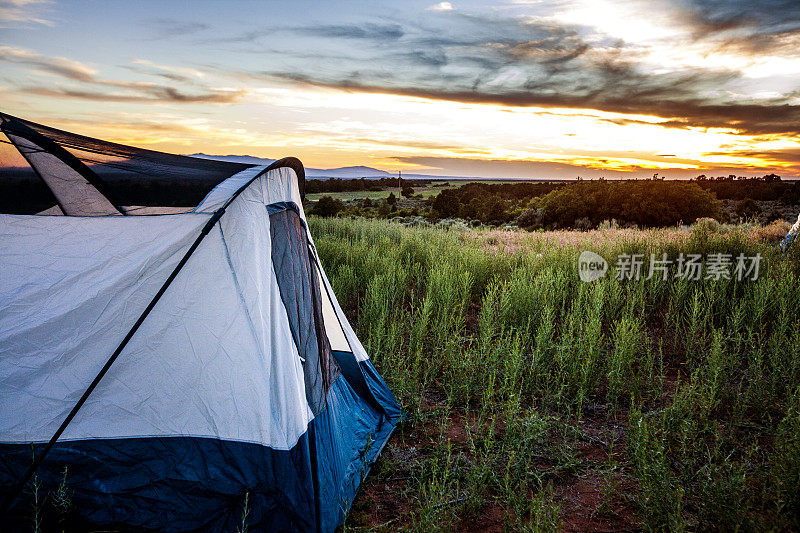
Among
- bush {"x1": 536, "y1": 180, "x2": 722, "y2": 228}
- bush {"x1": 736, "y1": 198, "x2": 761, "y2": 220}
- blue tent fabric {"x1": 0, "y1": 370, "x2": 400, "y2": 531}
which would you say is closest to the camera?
blue tent fabric {"x1": 0, "y1": 370, "x2": 400, "y2": 531}

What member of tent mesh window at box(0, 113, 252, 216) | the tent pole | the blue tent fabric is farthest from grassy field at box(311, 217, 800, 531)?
tent mesh window at box(0, 113, 252, 216)

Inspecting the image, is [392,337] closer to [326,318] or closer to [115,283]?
[326,318]

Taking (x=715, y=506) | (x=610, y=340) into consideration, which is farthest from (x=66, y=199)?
(x=610, y=340)

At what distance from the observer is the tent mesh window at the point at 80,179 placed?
2674 mm

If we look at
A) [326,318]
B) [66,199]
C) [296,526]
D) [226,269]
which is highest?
[66,199]

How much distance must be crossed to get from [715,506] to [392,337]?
9.03ft

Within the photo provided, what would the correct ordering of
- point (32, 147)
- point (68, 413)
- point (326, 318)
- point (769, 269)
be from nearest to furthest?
1. point (68, 413)
2. point (32, 147)
3. point (326, 318)
4. point (769, 269)

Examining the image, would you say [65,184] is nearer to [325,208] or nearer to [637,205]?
[325,208]

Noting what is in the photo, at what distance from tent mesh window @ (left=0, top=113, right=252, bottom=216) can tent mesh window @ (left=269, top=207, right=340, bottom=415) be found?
0.49m

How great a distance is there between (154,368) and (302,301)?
2.93ft

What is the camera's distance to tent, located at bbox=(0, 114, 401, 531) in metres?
2.39

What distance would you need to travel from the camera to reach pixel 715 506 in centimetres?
253
